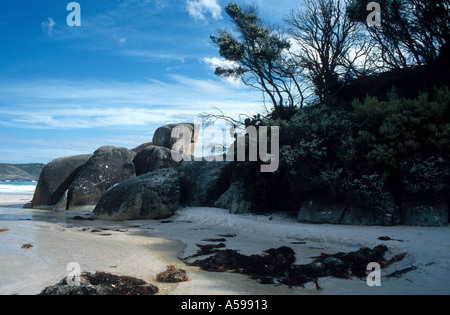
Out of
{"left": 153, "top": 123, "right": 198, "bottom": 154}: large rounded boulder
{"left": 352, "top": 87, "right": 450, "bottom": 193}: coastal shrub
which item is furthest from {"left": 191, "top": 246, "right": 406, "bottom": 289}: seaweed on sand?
{"left": 153, "top": 123, "right": 198, "bottom": 154}: large rounded boulder

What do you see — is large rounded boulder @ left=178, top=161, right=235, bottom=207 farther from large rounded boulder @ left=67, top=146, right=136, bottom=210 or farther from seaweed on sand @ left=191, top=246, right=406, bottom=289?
seaweed on sand @ left=191, top=246, right=406, bottom=289

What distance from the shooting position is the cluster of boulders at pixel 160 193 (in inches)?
319

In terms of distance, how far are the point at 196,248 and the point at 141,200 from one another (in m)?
4.62

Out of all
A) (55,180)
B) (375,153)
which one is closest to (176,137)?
(55,180)

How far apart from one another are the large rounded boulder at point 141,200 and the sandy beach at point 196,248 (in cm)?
68

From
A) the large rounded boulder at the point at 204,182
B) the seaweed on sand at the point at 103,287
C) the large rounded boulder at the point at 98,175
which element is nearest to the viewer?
the seaweed on sand at the point at 103,287

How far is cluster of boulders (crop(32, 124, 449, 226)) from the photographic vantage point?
810cm

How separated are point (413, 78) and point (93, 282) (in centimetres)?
1258

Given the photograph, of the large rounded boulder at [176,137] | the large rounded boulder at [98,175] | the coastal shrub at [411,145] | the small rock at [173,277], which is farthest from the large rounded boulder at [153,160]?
the small rock at [173,277]

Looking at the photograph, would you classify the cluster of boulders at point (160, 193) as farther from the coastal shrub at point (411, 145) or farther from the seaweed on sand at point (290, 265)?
the seaweed on sand at point (290, 265)

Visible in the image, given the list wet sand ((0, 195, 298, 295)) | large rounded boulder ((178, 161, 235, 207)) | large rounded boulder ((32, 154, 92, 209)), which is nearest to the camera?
wet sand ((0, 195, 298, 295))
